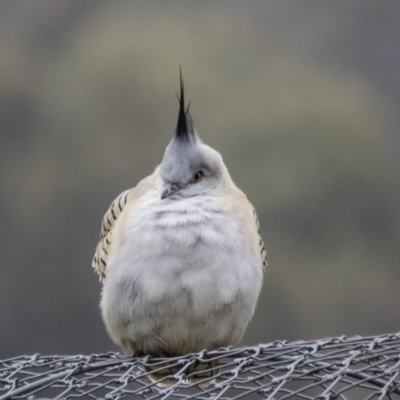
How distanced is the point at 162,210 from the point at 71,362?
419 mm

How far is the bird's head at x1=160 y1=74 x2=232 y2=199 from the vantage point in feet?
6.48

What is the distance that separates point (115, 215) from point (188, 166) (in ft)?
0.74

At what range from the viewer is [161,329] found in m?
1.93

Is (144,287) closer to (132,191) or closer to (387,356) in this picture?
(132,191)

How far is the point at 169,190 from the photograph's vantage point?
1.96m

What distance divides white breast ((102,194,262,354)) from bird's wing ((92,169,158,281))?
6 cm

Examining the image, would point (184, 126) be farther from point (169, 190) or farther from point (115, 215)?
point (115, 215)

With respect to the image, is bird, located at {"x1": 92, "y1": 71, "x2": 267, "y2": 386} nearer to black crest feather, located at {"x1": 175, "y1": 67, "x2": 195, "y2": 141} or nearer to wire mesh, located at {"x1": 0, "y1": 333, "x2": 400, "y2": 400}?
black crest feather, located at {"x1": 175, "y1": 67, "x2": 195, "y2": 141}

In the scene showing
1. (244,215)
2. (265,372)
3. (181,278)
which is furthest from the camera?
(244,215)

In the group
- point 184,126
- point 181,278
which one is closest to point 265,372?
point 181,278

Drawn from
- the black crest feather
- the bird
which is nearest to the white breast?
the bird

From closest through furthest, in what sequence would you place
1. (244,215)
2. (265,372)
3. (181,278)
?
(265,372) < (181,278) < (244,215)

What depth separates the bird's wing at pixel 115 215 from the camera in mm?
2025

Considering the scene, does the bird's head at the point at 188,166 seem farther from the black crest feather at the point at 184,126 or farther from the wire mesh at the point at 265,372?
the wire mesh at the point at 265,372
